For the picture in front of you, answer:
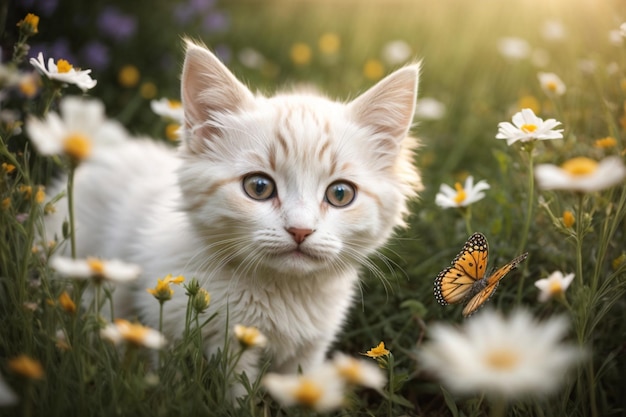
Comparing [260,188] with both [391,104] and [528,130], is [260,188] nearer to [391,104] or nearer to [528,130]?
[391,104]

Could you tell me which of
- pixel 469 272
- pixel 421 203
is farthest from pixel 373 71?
pixel 469 272

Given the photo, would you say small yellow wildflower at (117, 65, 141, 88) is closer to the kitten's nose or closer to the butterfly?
the kitten's nose

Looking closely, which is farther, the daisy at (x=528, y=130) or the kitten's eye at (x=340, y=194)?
the kitten's eye at (x=340, y=194)

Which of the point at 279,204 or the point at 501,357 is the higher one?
the point at 279,204

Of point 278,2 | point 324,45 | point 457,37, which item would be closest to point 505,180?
point 324,45

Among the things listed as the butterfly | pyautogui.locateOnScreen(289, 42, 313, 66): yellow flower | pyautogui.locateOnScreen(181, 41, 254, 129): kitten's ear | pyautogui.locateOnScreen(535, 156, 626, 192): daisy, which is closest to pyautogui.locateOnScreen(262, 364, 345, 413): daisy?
pyautogui.locateOnScreen(535, 156, 626, 192): daisy

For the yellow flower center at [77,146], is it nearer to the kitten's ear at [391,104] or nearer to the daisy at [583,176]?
the daisy at [583,176]

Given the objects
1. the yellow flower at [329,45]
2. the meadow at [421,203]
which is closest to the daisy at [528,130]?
the meadow at [421,203]
